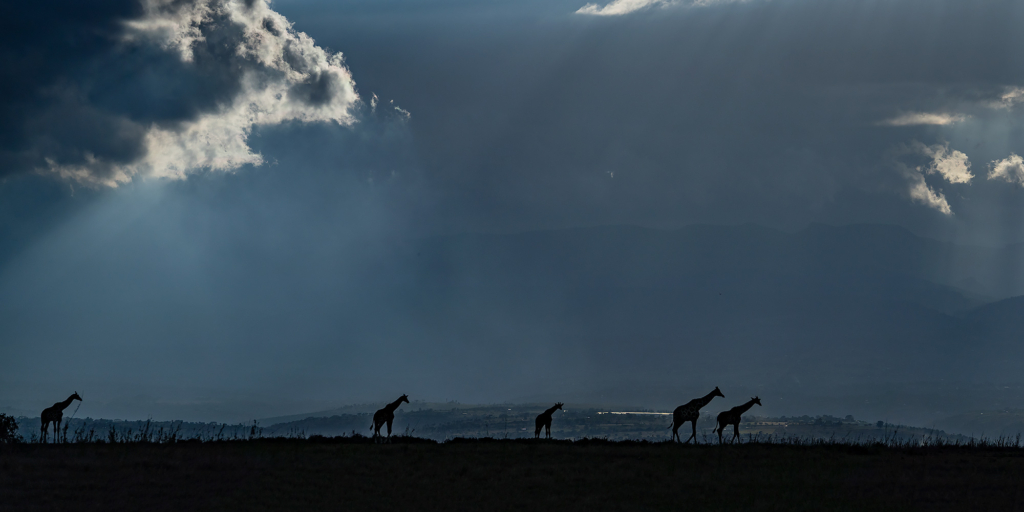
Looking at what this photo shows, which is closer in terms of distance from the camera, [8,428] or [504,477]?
[504,477]

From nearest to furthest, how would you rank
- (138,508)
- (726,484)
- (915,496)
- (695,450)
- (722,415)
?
(138,508) < (915,496) < (726,484) < (695,450) < (722,415)

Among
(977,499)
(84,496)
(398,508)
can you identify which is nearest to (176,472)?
(84,496)

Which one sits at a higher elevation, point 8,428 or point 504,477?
point 8,428

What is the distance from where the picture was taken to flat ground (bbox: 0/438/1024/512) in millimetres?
24875

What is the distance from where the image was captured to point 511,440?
37.3m

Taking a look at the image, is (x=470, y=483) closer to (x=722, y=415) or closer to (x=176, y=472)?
(x=176, y=472)

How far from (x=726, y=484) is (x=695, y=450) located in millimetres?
6160

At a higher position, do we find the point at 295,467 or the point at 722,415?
the point at 722,415

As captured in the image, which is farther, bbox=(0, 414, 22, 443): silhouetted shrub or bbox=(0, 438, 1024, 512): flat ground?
bbox=(0, 414, 22, 443): silhouetted shrub

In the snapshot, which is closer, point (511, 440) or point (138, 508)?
point (138, 508)

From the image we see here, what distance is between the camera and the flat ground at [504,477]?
24.9m

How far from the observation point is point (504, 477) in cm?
2878

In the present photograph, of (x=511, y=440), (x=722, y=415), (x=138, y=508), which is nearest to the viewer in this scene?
(x=138, y=508)

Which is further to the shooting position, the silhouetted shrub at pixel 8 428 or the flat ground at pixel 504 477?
the silhouetted shrub at pixel 8 428
